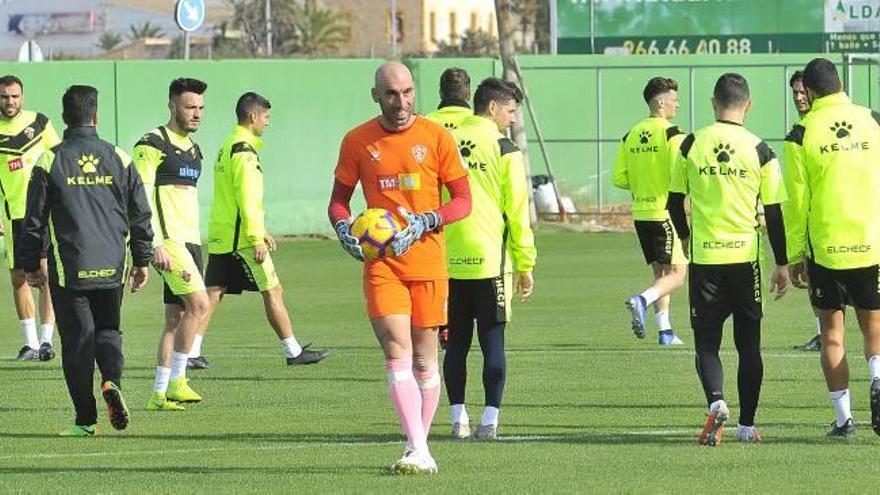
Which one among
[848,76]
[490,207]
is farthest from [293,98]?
[490,207]

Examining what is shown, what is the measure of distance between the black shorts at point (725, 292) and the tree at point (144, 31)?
99.3 meters

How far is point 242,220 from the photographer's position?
56.1 ft

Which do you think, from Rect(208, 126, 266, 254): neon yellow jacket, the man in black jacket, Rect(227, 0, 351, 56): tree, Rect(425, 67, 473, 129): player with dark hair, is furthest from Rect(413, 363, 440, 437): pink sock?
Rect(227, 0, 351, 56): tree

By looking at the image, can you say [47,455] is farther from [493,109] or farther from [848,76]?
[848,76]

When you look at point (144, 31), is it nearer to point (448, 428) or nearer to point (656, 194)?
point (656, 194)

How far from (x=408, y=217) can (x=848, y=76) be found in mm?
30836

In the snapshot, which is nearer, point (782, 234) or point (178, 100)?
point (782, 234)

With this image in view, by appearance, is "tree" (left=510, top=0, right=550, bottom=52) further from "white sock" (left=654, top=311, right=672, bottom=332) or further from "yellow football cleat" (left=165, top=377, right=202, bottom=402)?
"yellow football cleat" (left=165, top=377, right=202, bottom=402)

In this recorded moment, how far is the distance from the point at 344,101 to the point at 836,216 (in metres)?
26.5

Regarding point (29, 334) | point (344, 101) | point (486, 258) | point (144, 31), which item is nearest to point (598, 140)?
point (344, 101)

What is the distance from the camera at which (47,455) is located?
41.1 feet

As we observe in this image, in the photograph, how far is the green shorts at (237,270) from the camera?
17.4m

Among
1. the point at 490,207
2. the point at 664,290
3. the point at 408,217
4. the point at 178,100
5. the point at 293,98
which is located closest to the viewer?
the point at 408,217

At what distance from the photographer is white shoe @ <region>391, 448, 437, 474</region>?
1120 cm
